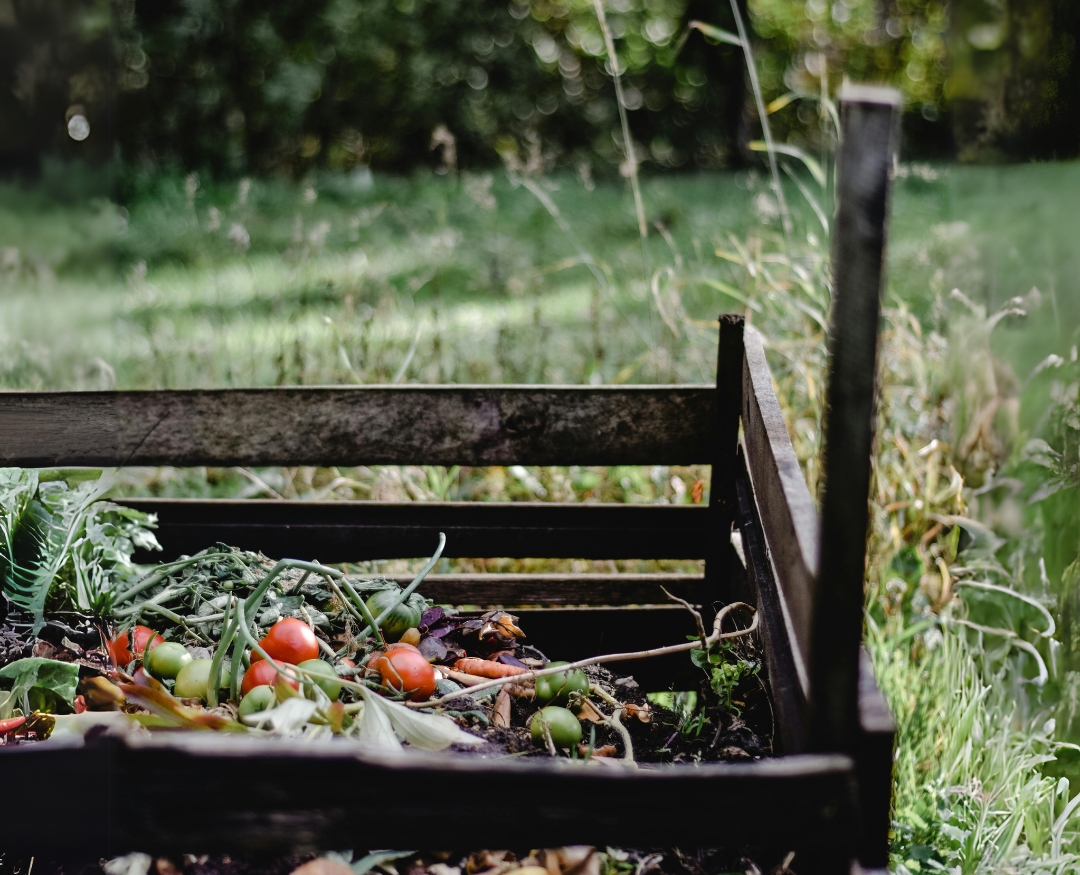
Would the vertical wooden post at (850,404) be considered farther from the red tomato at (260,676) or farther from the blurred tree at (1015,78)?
the blurred tree at (1015,78)

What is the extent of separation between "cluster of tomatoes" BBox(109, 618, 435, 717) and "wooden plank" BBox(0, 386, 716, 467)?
65cm

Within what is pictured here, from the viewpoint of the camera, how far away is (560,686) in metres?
1.62

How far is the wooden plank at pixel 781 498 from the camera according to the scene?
123cm

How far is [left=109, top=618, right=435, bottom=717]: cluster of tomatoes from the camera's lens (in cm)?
141

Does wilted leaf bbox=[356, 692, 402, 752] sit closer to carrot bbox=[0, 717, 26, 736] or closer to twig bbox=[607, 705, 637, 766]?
twig bbox=[607, 705, 637, 766]

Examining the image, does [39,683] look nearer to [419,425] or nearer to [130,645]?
[130,645]

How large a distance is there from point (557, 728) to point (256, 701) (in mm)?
497

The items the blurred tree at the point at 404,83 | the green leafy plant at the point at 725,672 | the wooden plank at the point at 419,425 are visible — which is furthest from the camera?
the blurred tree at the point at 404,83

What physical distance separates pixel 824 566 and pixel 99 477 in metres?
1.74

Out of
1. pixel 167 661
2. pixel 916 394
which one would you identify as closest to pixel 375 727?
pixel 167 661

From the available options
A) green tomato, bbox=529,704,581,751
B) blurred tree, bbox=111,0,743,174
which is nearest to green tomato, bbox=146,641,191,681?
green tomato, bbox=529,704,581,751

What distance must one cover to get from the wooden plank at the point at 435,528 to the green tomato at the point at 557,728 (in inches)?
33.0

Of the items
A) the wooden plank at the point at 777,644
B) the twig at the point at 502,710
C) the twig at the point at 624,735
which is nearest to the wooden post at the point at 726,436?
the wooden plank at the point at 777,644

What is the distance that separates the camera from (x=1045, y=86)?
2.47 metres
